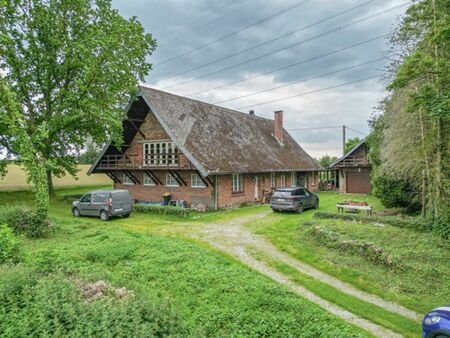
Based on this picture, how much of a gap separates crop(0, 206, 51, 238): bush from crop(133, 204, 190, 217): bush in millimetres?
7534

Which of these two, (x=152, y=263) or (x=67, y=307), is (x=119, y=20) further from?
(x=67, y=307)

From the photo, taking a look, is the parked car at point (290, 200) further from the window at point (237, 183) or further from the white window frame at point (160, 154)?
the white window frame at point (160, 154)

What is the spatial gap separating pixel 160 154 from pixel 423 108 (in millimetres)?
16435

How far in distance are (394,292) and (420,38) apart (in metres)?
12.2

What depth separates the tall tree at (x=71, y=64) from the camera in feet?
72.1

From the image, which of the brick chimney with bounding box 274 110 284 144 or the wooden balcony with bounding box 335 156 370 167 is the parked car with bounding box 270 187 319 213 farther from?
the wooden balcony with bounding box 335 156 370 167

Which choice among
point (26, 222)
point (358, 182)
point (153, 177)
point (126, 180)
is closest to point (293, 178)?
point (358, 182)

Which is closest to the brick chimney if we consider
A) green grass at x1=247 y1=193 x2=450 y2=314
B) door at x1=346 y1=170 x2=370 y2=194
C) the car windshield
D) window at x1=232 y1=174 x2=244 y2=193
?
door at x1=346 y1=170 x2=370 y2=194

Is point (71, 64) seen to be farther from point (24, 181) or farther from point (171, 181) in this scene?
point (24, 181)

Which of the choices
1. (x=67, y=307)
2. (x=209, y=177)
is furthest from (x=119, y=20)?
(x=67, y=307)

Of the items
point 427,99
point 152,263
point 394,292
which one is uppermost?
point 427,99

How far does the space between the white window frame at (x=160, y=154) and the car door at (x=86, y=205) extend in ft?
17.7

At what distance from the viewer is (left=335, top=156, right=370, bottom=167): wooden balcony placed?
31438mm

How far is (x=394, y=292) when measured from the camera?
314 inches
